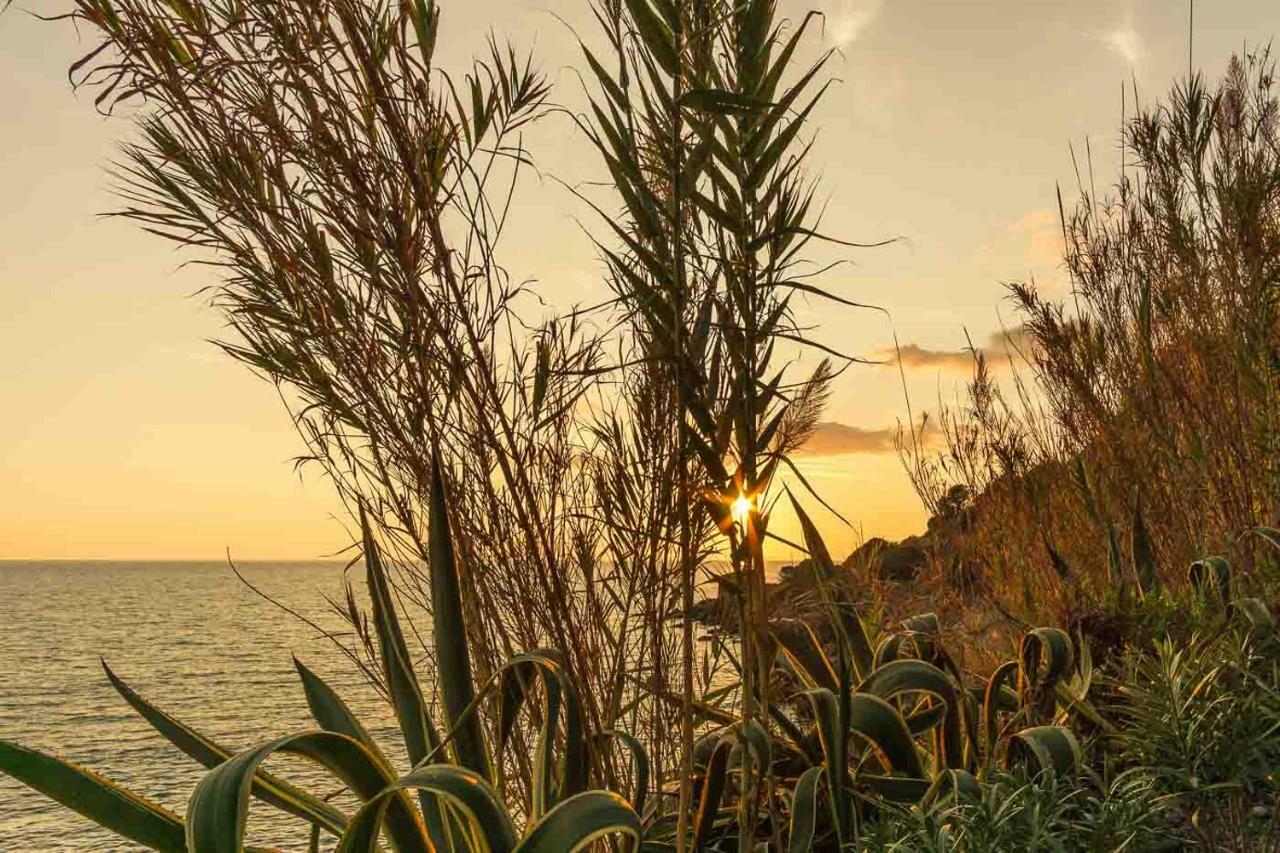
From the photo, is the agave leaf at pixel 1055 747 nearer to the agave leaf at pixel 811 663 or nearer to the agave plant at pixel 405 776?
the agave leaf at pixel 811 663

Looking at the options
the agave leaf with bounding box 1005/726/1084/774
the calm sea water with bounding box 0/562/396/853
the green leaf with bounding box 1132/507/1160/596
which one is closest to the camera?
the agave leaf with bounding box 1005/726/1084/774

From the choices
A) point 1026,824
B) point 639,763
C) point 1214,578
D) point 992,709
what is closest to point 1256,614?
point 1214,578

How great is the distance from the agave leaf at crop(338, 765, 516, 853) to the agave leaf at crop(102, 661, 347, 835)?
0.21 m

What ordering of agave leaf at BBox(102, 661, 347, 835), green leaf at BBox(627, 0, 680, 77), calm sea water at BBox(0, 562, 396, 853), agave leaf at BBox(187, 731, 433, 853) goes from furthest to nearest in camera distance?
calm sea water at BBox(0, 562, 396, 853) < agave leaf at BBox(102, 661, 347, 835) < green leaf at BBox(627, 0, 680, 77) < agave leaf at BBox(187, 731, 433, 853)

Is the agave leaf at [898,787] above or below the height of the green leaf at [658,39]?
below

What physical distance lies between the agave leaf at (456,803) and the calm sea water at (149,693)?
3.54m

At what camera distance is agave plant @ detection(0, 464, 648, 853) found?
114cm

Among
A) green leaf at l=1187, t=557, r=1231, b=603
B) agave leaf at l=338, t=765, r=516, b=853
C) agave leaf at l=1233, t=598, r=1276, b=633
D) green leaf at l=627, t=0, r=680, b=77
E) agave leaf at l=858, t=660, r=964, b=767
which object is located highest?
green leaf at l=627, t=0, r=680, b=77

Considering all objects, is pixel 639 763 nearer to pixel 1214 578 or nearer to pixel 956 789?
pixel 956 789

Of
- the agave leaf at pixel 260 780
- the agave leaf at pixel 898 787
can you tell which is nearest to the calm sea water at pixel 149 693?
the agave leaf at pixel 260 780

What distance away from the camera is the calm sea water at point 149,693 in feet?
46.2

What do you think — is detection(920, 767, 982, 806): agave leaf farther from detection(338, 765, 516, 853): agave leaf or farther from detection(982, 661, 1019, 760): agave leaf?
detection(338, 765, 516, 853): agave leaf

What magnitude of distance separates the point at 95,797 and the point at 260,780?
0.24 metres

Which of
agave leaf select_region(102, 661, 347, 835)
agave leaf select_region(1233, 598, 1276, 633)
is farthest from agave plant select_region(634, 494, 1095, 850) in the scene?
agave leaf select_region(102, 661, 347, 835)
